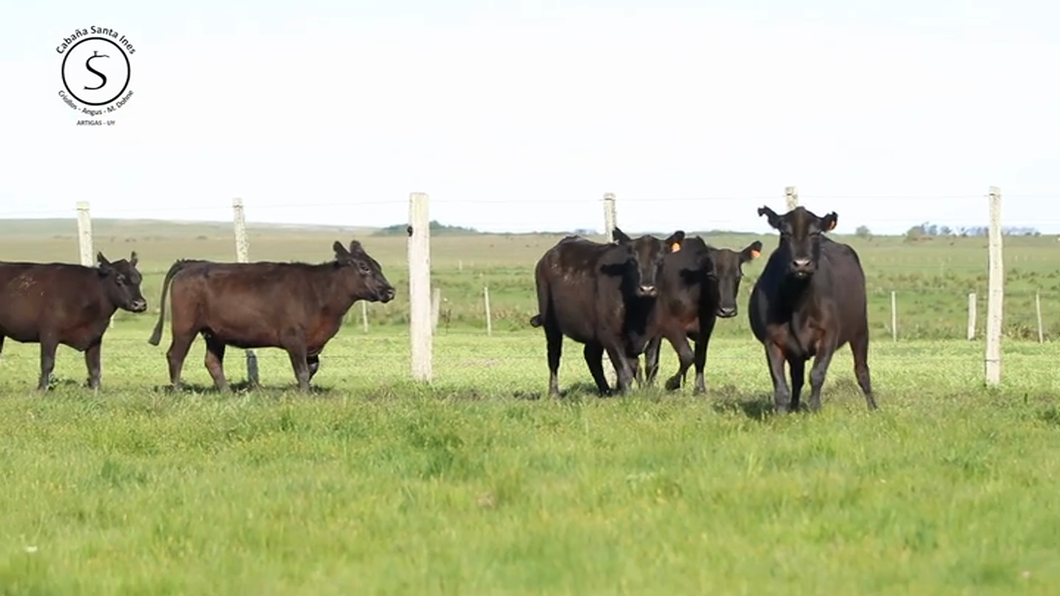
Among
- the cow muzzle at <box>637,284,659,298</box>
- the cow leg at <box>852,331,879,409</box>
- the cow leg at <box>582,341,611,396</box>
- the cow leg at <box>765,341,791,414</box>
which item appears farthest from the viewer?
the cow leg at <box>582,341,611,396</box>

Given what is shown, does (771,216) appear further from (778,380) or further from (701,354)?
(701,354)

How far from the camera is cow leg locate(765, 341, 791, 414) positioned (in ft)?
40.9

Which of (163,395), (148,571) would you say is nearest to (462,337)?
(163,395)

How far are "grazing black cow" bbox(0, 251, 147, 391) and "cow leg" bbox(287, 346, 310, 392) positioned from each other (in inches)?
77.6

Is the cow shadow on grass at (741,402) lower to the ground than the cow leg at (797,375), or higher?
lower

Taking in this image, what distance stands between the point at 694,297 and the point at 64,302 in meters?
7.11

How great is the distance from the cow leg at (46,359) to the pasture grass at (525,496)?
2769 mm

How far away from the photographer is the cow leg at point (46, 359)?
16672mm

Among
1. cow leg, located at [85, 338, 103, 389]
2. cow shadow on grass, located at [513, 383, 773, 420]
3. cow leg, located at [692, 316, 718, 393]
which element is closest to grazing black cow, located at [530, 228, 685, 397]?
cow shadow on grass, located at [513, 383, 773, 420]

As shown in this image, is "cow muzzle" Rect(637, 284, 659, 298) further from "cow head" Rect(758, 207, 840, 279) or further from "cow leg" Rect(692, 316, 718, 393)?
"cow head" Rect(758, 207, 840, 279)

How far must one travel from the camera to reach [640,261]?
623 inches

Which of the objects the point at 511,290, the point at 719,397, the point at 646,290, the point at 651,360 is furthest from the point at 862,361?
the point at 511,290

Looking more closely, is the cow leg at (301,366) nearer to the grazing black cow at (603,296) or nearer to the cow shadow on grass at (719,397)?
the cow shadow on grass at (719,397)

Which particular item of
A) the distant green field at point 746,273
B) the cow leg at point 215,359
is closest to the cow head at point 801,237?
the cow leg at point 215,359
